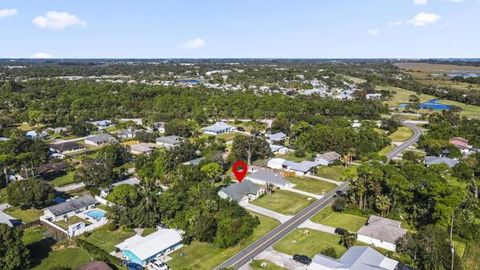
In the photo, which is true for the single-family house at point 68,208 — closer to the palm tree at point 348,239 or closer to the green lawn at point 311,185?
the green lawn at point 311,185

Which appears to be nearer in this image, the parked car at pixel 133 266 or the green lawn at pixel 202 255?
the parked car at pixel 133 266

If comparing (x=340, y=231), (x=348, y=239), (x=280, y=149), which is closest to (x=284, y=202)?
(x=340, y=231)

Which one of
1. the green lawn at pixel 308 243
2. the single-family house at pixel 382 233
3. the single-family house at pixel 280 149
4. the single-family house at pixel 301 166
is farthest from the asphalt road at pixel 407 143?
the green lawn at pixel 308 243

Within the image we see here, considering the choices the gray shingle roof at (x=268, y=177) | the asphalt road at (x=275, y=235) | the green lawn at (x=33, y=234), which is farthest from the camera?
the gray shingle roof at (x=268, y=177)

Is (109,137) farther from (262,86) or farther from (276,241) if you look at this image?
(262,86)

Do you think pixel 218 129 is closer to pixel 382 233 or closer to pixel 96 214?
pixel 96 214

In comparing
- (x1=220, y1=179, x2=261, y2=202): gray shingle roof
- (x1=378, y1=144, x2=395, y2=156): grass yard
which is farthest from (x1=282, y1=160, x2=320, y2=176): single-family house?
(x1=378, y1=144, x2=395, y2=156): grass yard

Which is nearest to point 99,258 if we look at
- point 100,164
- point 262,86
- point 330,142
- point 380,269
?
point 100,164
